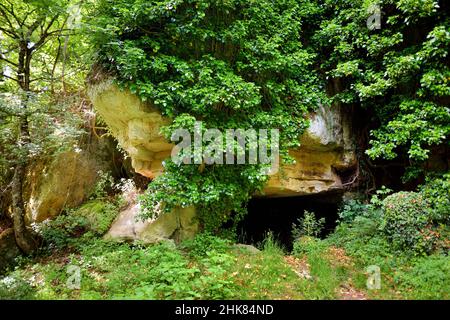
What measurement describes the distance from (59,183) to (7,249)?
1692mm

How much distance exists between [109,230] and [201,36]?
14.3 ft

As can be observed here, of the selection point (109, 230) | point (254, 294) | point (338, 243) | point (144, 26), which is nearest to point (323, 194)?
point (338, 243)

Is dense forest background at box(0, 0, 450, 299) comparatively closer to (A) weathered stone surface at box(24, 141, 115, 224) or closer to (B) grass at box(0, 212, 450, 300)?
(B) grass at box(0, 212, 450, 300)

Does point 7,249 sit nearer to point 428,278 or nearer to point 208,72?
point 208,72

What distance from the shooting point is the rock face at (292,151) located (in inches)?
199

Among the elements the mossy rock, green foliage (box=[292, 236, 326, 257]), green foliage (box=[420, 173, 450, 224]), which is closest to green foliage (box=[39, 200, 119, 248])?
the mossy rock

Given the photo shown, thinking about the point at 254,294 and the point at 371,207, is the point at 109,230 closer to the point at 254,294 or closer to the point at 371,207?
the point at 254,294

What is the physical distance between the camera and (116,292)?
3.72 m

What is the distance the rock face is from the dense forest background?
0.97 ft

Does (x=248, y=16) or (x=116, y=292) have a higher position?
(x=248, y=16)

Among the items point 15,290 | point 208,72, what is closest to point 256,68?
point 208,72

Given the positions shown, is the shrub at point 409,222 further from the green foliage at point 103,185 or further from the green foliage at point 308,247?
the green foliage at point 103,185

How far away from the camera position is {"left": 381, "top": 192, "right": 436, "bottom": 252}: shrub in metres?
4.43
